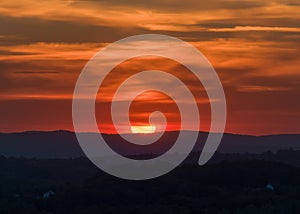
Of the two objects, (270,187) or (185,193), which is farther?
(270,187)

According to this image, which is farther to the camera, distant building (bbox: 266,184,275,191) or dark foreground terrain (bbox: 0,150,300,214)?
distant building (bbox: 266,184,275,191)

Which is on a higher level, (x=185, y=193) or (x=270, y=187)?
(x=270, y=187)

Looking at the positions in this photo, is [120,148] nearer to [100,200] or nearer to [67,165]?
[67,165]

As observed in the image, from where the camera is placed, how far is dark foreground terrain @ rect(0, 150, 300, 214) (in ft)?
269

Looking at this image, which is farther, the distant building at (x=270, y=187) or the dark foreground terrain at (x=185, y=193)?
the distant building at (x=270, y=187)

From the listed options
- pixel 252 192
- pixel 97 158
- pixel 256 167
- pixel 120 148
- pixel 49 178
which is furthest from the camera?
pixel 120 148

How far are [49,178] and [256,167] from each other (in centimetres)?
5294

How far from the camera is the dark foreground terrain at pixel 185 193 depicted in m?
82.0

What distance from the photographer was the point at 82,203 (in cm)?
8719

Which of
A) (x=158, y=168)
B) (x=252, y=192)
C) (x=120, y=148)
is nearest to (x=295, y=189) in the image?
(x=252, y=192)

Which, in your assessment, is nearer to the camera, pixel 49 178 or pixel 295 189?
pixel 295 189

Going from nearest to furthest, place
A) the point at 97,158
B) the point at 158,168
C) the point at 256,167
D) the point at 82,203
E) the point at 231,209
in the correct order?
the point at 231,209 < the point at 82,203 < the point at 256,167 < the point at 158,168 < the point at 97,158

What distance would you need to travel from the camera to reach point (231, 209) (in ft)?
268

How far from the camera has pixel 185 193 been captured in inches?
3671
